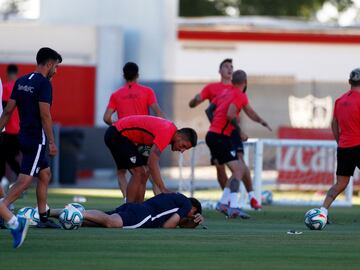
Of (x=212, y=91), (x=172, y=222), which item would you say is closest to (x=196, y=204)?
(x=172, y=222)

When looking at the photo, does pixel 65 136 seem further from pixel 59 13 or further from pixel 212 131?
pixel 212 131

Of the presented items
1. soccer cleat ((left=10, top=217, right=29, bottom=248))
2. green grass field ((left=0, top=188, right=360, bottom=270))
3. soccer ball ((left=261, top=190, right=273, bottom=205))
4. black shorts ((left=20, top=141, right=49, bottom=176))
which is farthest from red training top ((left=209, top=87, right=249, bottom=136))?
soccer cleat ((left=10, top=217, right=29, bottom=248))

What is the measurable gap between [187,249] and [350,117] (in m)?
4.96

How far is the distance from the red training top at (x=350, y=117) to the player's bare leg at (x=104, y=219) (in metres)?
3.87

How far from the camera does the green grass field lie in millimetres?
11453

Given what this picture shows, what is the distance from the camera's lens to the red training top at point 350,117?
16.9 meters

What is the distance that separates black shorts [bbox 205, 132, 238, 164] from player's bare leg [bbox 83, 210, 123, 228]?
16.2ft

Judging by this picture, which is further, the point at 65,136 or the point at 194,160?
the point at 65,136

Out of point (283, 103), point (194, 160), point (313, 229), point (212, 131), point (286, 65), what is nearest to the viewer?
point (313, 229)

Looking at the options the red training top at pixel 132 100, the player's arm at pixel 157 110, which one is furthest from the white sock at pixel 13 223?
the red training top at pixel 132 100

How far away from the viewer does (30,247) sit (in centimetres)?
1258

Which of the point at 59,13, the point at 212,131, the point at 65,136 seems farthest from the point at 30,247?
the point at 59,13

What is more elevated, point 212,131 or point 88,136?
point 212,131

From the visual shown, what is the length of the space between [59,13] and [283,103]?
885 centimetres
